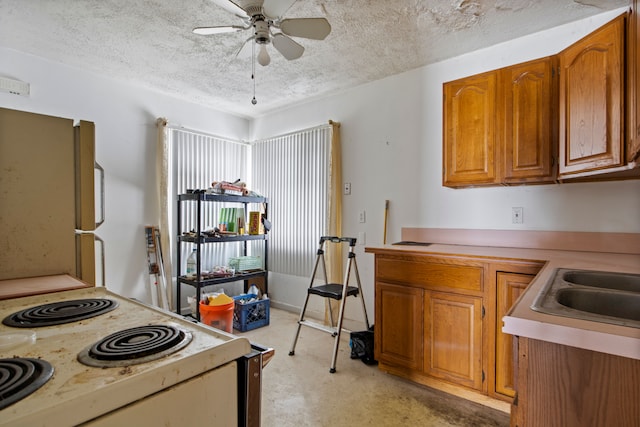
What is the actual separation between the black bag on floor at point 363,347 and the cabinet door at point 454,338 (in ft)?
1.72

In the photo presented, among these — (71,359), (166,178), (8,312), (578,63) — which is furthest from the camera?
(166,178)

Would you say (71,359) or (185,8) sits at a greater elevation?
(185,8)

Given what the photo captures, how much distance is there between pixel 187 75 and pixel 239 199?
135cm

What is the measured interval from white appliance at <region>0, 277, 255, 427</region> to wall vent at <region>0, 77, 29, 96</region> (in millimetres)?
2656

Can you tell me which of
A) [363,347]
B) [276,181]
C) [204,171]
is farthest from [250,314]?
[204,171]

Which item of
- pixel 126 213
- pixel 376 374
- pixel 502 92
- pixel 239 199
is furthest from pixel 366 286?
pixel 126 213

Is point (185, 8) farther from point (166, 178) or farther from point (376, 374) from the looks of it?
point (376, 374)

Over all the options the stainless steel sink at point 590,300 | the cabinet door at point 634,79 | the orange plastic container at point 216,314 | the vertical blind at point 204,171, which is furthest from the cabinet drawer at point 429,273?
the vertical blind at point 204,171

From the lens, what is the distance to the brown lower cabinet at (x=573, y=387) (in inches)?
29.1

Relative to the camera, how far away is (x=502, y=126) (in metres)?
2.15

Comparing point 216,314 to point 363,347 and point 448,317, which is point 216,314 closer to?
point 363,347

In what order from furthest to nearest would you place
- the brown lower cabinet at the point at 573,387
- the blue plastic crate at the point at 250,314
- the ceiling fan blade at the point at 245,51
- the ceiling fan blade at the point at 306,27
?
the blue plastic crate at the point at 250,314 → the ceiling fan blade at the point at 245,51 → the ceiling fan blade at the point at 306,27 → the brown lower cabinet at the point at 573,387

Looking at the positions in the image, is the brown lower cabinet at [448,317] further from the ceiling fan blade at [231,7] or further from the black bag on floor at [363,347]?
the ceiling fan blade at [231,7]

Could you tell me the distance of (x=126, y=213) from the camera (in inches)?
129
